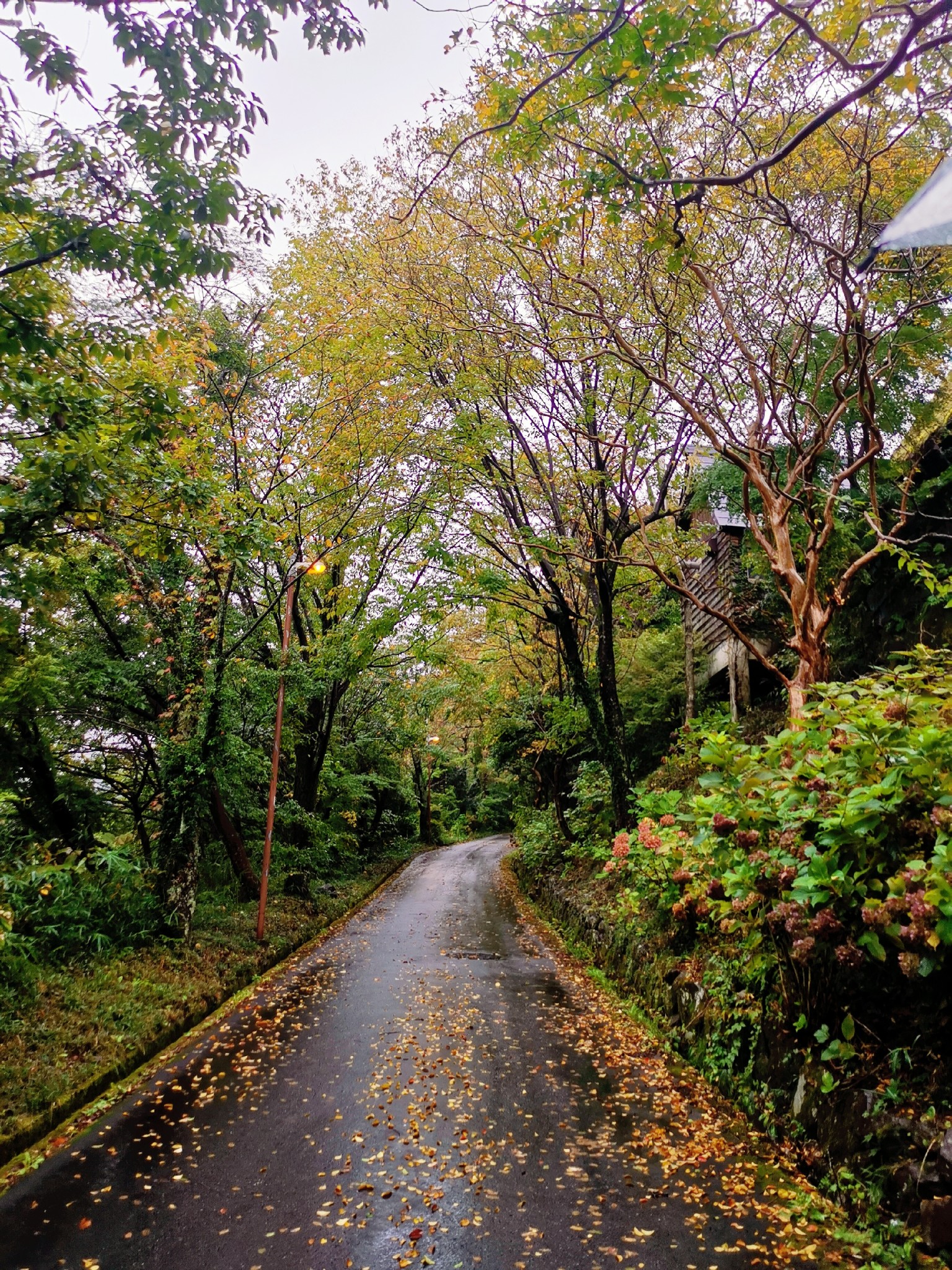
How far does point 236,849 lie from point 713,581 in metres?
10.5

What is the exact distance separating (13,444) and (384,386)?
7415 mm

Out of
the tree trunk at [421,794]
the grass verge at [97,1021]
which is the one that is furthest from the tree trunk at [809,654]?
the tree trunk at [421,794]

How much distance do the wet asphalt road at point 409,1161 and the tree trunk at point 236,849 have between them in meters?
4.32

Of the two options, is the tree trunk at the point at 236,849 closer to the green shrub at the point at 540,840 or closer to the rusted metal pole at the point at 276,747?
the rusted metal pole at the point at 276,747

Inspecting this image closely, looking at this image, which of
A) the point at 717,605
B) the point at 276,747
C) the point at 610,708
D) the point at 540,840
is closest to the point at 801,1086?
the point at 610,708

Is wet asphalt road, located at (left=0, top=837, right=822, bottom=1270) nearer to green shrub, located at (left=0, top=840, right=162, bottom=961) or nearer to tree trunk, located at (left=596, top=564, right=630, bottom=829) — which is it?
green shrub, located at (left=0, top=840, right=162, bottom=961)

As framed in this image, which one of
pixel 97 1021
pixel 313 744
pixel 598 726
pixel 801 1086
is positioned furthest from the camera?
pixel 313 744

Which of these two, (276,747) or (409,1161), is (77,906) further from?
(409,1161)

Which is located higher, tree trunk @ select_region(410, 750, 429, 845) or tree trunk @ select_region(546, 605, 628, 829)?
tree trunk @ select_region(546, 605, 628, 829)

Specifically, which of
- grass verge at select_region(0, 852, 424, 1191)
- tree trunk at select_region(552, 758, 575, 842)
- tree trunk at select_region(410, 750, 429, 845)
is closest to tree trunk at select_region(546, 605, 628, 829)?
tree trunk at select_region(552, 758, 575, 842)

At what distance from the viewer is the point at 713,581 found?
13.9m

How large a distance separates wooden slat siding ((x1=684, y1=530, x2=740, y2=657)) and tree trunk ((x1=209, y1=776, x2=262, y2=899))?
8695 mm

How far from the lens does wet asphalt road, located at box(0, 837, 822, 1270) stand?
135 inches

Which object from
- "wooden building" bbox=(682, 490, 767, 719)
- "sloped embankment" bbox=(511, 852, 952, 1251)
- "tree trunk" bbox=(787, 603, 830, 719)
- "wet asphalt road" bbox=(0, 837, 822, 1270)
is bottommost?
"wet asphalt road" bbox=(0, 837, 822, 1270)
